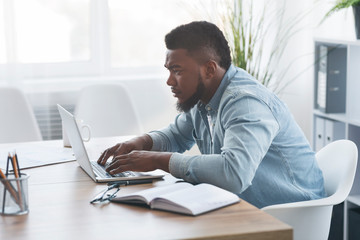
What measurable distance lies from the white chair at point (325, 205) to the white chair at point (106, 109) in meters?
1.40

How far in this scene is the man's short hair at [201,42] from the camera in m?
2.04

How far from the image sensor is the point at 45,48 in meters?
3.54

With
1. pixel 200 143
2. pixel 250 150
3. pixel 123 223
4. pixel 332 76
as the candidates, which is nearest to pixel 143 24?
pixel 332 76

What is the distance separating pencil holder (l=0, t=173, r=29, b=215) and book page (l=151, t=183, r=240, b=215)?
329 millimetres

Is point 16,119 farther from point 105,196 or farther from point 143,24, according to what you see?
point 105,196

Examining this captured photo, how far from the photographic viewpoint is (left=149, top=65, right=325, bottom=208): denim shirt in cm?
177

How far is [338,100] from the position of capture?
3.28 m

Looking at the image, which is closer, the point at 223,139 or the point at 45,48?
the point at 223,139

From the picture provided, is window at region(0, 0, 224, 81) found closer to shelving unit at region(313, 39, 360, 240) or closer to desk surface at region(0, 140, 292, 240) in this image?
shelving unit at region(313, 39, 360, 240)

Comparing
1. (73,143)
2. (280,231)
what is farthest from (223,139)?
(280,231)

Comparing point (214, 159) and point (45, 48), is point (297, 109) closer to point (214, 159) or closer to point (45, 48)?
point (45, 48)

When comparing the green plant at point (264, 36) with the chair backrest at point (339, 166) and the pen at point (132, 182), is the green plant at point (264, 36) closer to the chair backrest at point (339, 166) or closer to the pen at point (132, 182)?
the chair backrest at point (339, 166)

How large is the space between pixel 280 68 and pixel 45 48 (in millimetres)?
1472

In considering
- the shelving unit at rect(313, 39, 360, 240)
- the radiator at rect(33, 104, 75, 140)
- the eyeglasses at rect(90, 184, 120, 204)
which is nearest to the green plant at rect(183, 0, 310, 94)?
the shelving unit at rect(313, 39, 360, 240)
